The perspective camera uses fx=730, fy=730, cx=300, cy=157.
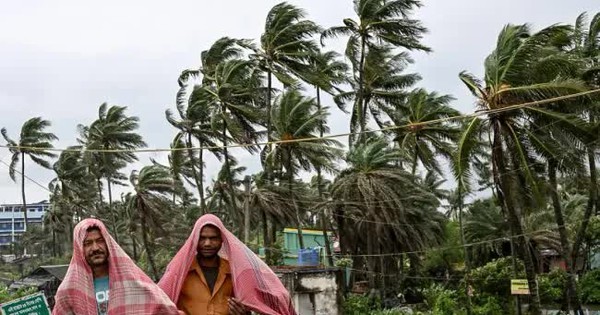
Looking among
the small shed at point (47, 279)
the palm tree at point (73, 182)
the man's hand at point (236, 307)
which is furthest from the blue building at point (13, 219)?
the man's hand at point (236, 307)

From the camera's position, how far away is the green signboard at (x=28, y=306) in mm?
8086

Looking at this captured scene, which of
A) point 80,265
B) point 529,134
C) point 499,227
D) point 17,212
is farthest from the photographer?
point 17,212

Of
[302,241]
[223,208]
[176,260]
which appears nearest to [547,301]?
[302,241]

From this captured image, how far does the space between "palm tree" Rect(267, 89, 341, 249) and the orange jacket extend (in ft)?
83.8

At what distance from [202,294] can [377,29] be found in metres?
27.3

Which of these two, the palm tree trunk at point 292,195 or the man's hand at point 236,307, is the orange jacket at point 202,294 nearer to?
the man's hand at point 236,307

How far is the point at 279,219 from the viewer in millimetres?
32750

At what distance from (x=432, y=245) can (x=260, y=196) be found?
831 centimetres

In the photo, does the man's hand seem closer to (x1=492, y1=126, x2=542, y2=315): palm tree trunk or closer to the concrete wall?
(x1=492, y1=126, x2=542, y2=315): palm tree trunk

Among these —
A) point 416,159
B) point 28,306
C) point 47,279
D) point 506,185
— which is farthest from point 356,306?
point 28,306

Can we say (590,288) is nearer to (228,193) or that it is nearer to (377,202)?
(377,202)

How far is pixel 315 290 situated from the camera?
2077 cm

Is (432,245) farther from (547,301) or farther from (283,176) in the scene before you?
(283,176)

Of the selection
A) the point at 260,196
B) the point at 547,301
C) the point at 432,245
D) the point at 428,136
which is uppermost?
the point at 428,136
